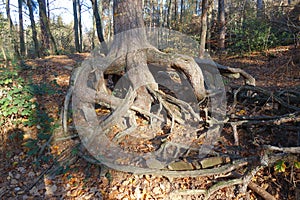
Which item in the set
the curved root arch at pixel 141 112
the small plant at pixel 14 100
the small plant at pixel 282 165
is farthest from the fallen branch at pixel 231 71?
the small plant at pixel 14 100

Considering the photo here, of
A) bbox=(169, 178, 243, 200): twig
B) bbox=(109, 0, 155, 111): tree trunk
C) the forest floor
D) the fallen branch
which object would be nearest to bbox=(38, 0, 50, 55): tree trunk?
the forest floor

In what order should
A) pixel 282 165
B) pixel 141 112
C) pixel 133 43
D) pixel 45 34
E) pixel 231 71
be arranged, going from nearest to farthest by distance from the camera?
pixel 282 165, pixel 141 112, pixel 133 43, pixel 231 71, pixel 45 34

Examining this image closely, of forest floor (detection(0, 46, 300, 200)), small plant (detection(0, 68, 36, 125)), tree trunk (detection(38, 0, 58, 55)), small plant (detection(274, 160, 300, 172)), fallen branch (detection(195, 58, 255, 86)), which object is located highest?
tree trunk (detection(38, 0, 58, 55))

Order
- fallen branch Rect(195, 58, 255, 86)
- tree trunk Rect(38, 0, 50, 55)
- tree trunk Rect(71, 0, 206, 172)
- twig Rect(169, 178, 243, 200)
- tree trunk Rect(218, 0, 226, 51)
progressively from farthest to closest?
tree trunk Rect(218, 0, 226, 51), tree trunk Rect(38, 0, 50, 55), fallen branch Rect(195, 58, 255, 86), tree trunk Rect(71, 0, 206, 172), twig Rect(169, 178, 243, 200)

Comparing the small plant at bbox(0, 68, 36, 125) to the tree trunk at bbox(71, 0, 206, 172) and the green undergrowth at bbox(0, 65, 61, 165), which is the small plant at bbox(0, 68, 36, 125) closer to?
Result: the green undergrowth at bbox(0, 65, 61, 165)

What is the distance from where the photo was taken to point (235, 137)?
11.1ft

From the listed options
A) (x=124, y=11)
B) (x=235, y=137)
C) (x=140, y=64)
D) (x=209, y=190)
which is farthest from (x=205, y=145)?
(x=124, y=11)

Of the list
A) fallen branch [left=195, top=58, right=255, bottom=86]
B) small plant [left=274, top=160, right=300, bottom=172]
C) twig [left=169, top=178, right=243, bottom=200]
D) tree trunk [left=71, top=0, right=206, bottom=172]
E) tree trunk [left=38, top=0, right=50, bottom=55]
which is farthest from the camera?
tree trunk [left=38, top=0, right=50, bottom=55]

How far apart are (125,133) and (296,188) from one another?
247cm

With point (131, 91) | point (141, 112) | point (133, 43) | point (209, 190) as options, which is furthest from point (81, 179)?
point (133, 43)

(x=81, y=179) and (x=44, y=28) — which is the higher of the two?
(x=44, y=28)

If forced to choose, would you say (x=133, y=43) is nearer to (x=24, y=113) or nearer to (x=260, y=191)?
(x=24, y=113)

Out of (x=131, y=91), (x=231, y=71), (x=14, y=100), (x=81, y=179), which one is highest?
(x=231, y=71)

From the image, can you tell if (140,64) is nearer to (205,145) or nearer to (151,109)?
(151,109)
